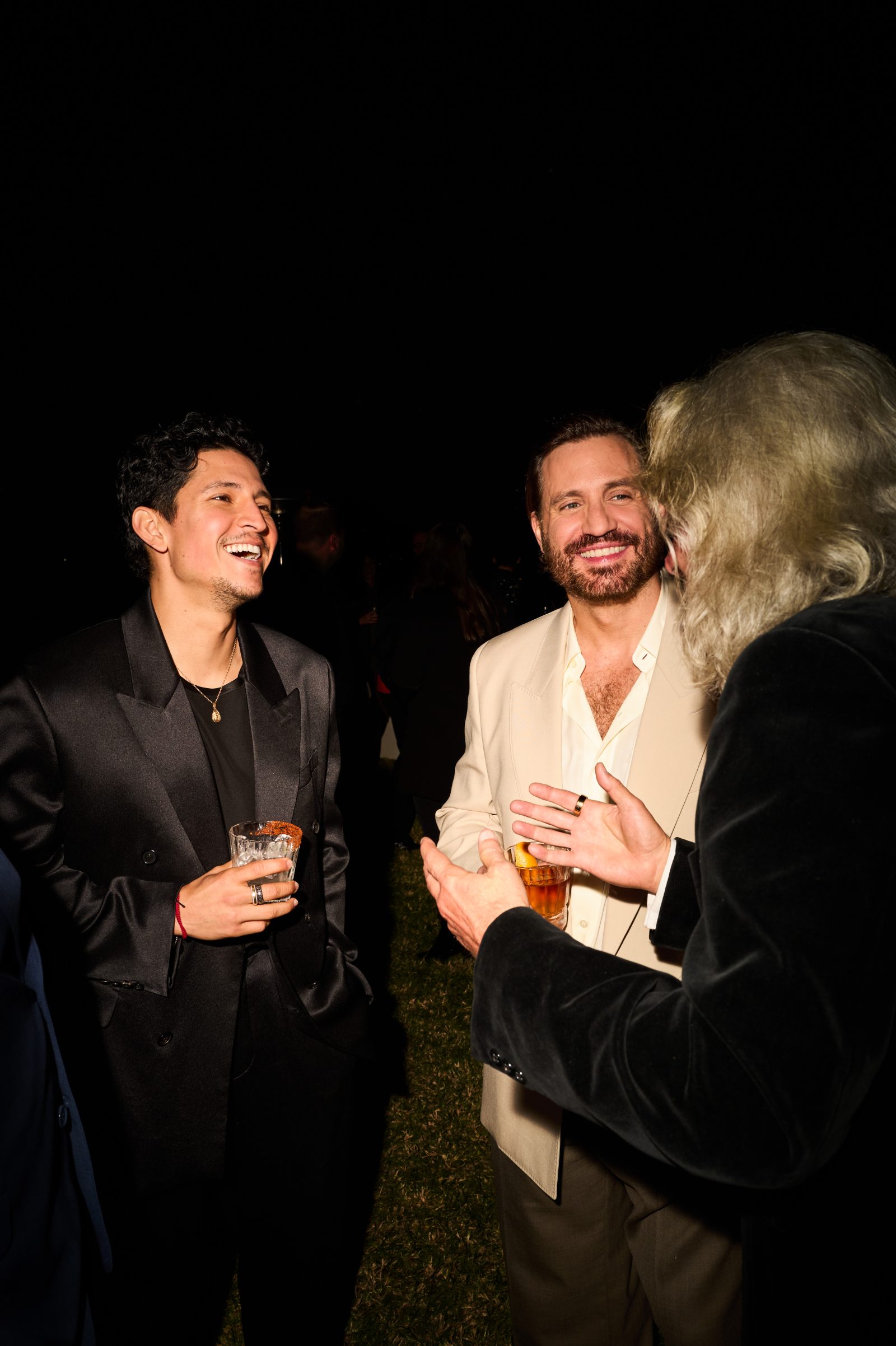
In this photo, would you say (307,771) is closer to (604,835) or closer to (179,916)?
(179,916)

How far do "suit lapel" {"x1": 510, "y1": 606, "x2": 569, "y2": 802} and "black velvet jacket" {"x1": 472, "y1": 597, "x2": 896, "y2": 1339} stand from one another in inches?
49.6

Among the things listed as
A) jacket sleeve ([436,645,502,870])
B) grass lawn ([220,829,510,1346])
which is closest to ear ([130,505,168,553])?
jacket sleeve ([436,645,502,870])

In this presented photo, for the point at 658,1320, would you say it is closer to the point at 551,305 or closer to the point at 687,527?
the point at 687,527

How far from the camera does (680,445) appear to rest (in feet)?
4.38

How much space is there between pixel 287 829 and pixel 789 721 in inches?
54.0

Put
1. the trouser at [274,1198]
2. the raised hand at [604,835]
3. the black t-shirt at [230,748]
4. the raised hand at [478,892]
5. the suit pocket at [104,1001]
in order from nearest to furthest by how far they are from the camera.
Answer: the raised hand at [478,892]
the raised hand at [604,835]
the suit pocket at [104,1001]
the trouser at [274,1198]
the black t-shirt at [230,748]

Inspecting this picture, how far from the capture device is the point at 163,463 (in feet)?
7.72

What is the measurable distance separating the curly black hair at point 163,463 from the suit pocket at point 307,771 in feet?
2.89

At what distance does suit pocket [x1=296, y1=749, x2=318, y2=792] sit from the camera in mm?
2270

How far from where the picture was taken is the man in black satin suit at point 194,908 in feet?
6.56

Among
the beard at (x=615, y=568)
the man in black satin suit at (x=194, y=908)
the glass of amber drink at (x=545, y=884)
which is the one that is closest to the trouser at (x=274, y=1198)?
the man in black satin suit at (x=194, y=908)

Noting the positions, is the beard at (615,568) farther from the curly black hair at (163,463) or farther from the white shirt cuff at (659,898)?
the curly black hair at (163,463)

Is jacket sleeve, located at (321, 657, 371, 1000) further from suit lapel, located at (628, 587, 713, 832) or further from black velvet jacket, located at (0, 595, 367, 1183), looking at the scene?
suit lapel, located at (628, 587, 713, 832)

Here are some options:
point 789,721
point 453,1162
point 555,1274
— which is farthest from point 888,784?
point 453,1162
